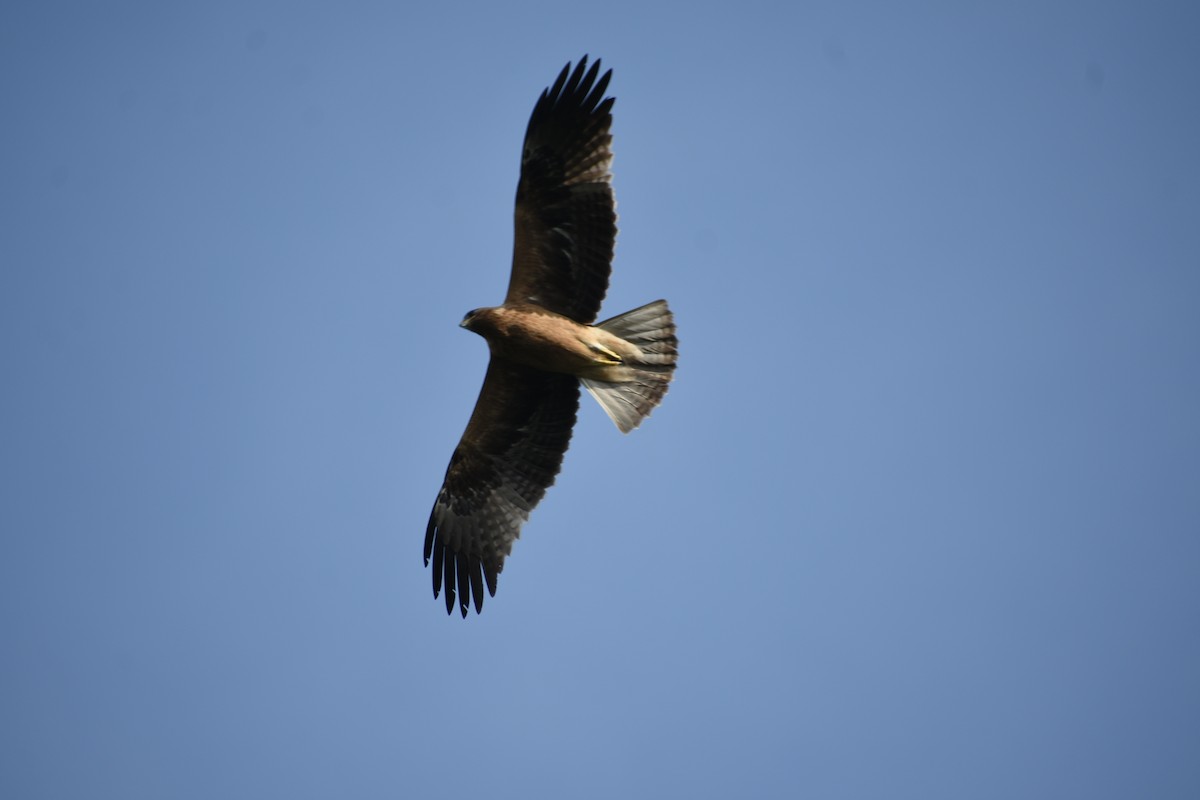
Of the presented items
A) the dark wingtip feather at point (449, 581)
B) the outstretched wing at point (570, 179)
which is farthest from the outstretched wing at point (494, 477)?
the outstretched wing at point (570, 179)

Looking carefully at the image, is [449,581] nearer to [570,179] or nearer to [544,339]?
[544,339]

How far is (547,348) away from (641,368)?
2.74 ft

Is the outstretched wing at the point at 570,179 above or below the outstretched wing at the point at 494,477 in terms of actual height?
above

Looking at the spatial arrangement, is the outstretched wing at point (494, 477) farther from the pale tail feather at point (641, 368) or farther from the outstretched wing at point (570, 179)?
the outstretched wing at point (570, 179)

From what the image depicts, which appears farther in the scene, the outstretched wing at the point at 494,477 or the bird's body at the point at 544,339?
the outstretched wing at the point at 494,477

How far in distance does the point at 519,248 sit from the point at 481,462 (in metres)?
1.90

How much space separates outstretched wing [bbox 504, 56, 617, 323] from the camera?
787cm

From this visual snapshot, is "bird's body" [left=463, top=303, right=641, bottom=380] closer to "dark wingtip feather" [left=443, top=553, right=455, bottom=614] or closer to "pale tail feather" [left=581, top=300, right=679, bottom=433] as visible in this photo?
"pale tail feather" [left=581, top=300, right=679, bottom=433]

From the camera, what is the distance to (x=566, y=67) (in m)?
7.85

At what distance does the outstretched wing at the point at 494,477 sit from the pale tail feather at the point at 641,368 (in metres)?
0.34

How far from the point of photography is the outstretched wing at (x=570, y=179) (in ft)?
25.8

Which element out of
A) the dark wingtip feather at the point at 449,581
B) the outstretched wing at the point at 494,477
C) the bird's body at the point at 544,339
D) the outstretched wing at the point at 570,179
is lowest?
the dark wingtip feather at the point at 449,581

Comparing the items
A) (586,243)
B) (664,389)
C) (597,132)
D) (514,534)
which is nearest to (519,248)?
(586,243)

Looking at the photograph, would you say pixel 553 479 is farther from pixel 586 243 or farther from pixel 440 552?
pixel 586 243
